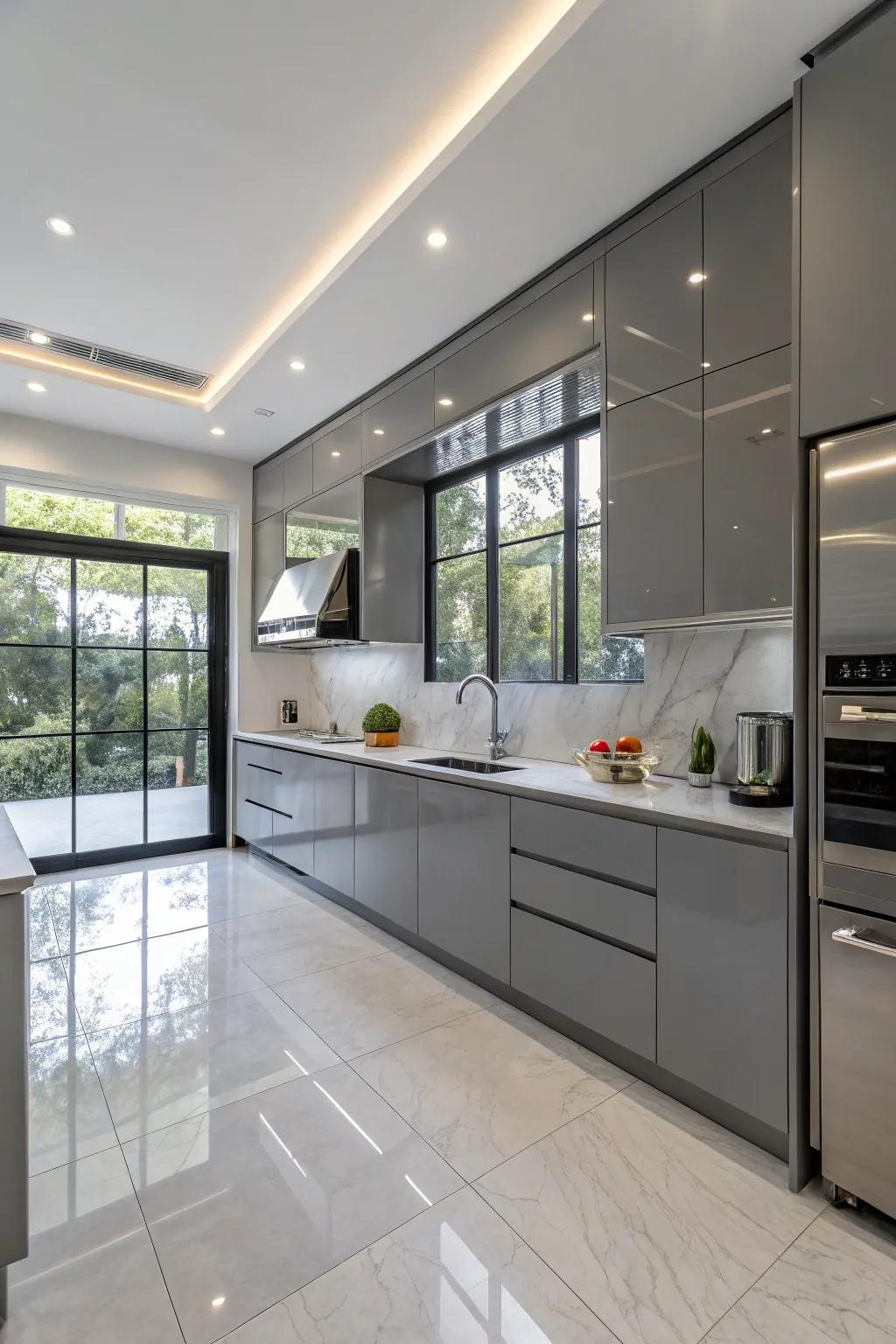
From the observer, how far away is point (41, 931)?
333cm

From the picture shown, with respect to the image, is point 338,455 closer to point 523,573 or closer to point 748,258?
point 523,573

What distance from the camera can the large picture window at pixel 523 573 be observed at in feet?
9.88

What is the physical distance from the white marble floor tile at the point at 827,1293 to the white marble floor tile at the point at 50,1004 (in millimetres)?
2195

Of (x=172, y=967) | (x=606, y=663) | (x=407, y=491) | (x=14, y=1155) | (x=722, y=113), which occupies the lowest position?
(x=172, y=967)

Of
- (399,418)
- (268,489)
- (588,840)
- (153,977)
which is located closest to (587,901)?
(588,840)

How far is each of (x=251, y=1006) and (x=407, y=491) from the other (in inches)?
107

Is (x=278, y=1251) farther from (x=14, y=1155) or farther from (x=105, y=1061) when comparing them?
(x=105, y=1061)

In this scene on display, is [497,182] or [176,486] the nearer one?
[497,182]

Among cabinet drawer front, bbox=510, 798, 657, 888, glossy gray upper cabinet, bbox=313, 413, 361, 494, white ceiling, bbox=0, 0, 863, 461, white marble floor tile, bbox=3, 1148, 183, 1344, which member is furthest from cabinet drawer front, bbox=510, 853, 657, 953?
glossy gray upper cabinet, bbox=313, 413, 361, 494

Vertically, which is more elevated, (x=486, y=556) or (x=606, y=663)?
(x=486, y=556)

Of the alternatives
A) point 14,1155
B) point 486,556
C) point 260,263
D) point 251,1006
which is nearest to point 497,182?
point 260,263

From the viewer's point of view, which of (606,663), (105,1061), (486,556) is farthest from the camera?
(486,556)

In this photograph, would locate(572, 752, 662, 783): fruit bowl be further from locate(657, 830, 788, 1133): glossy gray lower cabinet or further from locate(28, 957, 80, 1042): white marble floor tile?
locate(28, 957, 80, 1042): white marble floor tile

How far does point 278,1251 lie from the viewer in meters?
1.45
